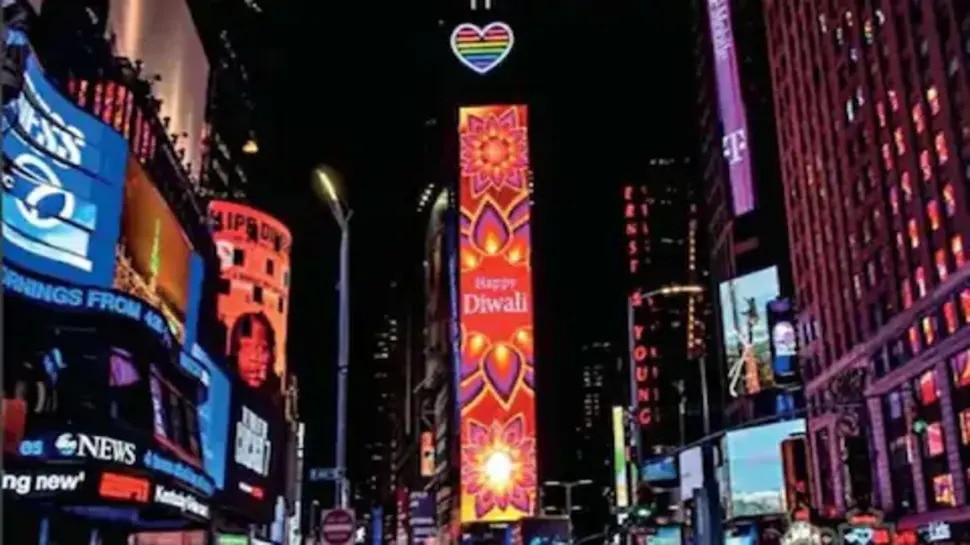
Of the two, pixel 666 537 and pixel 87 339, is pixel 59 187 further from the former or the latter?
pixel 666 537

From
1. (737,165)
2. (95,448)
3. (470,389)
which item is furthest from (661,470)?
(95,448)

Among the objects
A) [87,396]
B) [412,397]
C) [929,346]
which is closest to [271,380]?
[929,346]

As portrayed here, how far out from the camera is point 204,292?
134 ft

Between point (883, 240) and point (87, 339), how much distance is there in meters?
63.3

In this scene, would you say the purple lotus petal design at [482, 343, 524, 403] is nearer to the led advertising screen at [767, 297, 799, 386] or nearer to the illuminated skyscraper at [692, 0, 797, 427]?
the led advertising screen at [767, 297, 799, 386]

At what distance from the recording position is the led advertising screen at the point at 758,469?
9131 cm

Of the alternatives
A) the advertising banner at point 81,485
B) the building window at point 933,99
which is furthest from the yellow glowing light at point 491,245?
the advertising banner at point 81,485

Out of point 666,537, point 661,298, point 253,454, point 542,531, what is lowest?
point 542,531

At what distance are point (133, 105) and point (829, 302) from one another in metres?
66.4

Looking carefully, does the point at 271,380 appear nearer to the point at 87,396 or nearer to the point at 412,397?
the point at 87,396

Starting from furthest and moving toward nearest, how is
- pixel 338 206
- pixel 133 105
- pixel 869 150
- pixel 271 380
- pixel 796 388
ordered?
pixel 796 388 → pixel 869 150 → pixel 271 380 → pixel 133 105 → pixel 338 206

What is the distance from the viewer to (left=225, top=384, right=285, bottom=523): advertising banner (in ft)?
135

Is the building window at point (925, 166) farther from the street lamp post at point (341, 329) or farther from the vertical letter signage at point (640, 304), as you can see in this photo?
the vertical letter signage at point (640, 304)

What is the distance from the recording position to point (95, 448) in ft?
64.1
